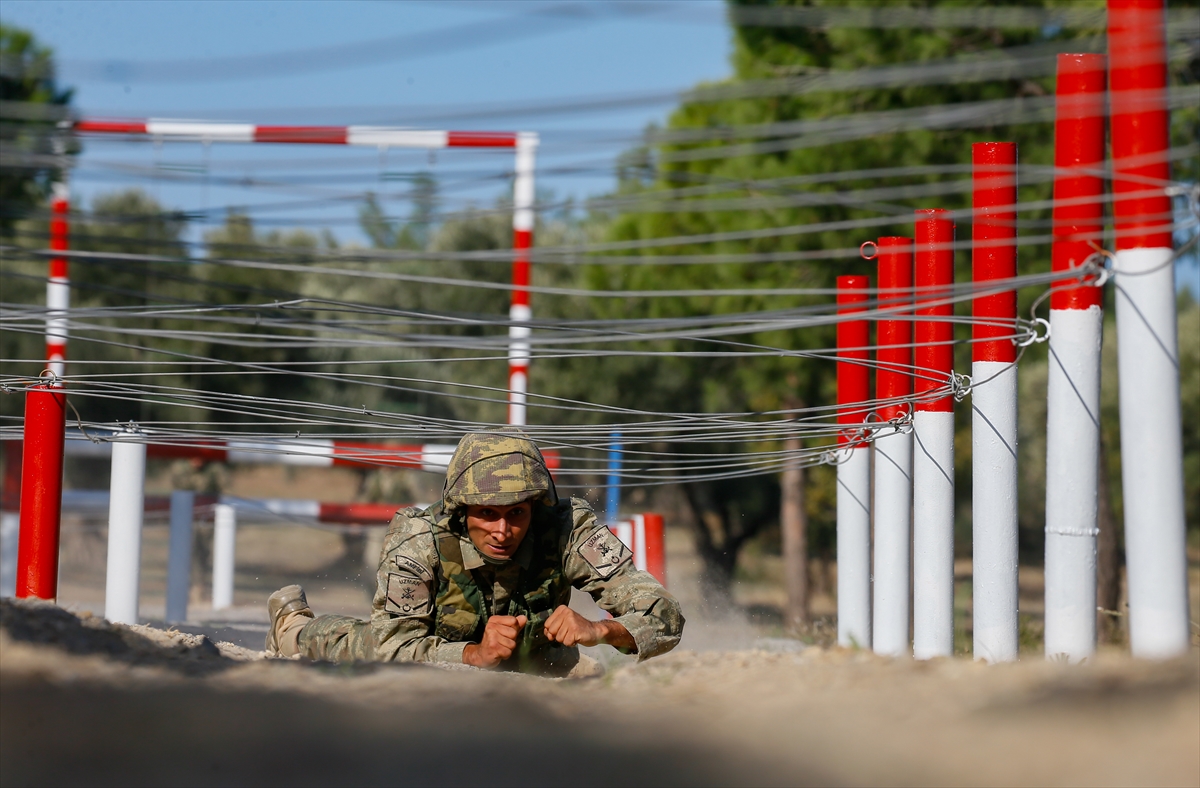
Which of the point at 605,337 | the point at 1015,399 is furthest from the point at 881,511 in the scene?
the point at 605,337

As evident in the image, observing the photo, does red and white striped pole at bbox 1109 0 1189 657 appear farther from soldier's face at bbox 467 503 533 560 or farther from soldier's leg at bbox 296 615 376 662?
soldier's leg at bbox 296 615 376 662

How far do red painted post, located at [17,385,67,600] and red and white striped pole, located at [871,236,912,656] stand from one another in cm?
330

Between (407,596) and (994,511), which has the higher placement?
(994,511)

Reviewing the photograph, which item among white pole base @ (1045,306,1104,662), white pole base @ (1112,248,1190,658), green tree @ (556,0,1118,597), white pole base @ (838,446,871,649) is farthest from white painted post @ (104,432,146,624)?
white pole base @ (1112,248,1190,658)

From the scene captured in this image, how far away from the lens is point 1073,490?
9.65 ft

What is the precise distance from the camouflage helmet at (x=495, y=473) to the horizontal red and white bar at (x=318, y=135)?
128 inches

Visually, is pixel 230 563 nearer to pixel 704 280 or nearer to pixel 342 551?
pixel 704 280

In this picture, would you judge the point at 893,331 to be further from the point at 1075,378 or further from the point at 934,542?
the point at 1075,378

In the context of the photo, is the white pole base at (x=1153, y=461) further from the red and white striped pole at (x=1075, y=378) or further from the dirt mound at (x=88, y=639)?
the dirt mound at (x=88, y=639)

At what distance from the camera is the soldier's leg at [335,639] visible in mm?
4160

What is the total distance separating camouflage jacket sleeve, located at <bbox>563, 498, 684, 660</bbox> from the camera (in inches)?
150

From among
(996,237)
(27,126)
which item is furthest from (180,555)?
(996,237)

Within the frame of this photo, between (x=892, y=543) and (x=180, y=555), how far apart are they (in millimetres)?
5049

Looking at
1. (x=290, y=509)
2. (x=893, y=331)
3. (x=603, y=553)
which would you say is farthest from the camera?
(x=290, y=509)
